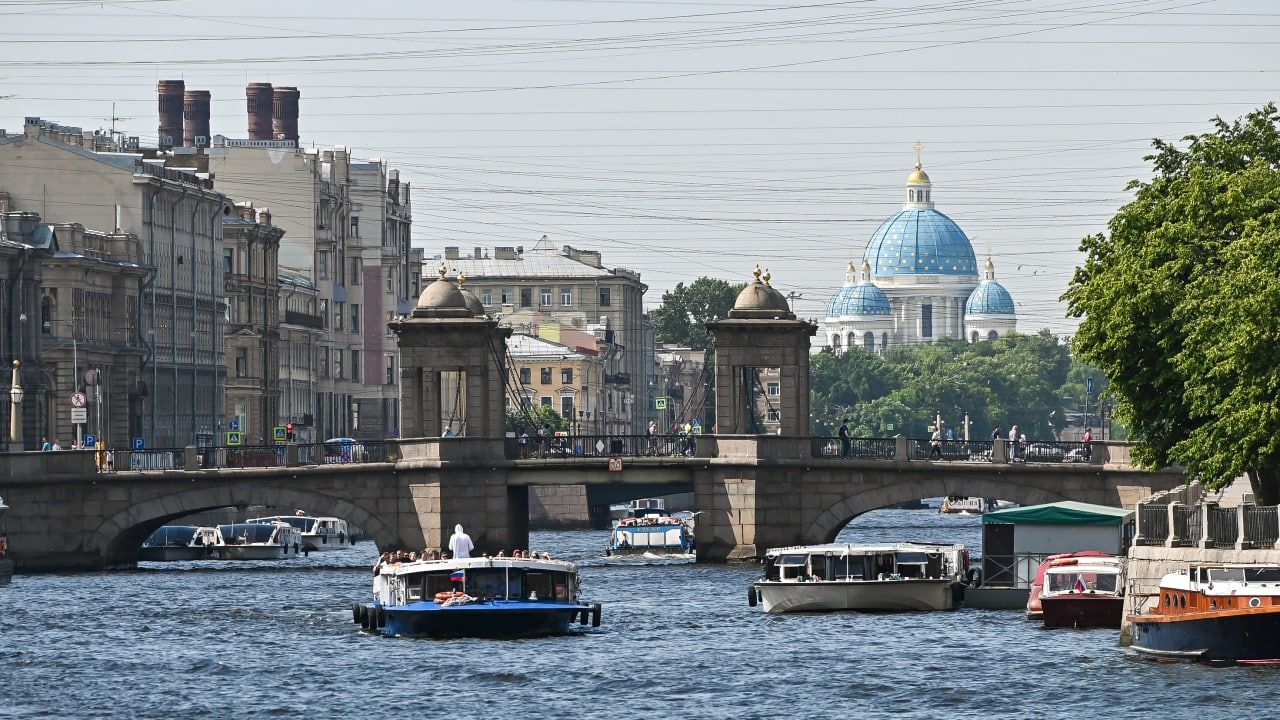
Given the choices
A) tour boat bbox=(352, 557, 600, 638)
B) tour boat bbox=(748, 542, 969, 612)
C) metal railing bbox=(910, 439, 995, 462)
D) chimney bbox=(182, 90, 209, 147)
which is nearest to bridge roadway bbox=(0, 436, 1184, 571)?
metal railing bbox=(910, 439, 995, 462)

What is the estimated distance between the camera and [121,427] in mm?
139000

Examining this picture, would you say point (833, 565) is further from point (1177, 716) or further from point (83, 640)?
point (1177, 716)

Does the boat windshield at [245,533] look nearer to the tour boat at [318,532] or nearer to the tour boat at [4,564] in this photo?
the tour boat at [318,532]

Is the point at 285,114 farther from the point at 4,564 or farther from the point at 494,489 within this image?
the point at 4,564

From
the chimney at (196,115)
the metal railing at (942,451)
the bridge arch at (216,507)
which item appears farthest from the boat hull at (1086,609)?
the chimney at (196,115)

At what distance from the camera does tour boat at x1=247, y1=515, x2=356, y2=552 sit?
458 ft

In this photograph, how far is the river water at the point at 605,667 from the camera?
6103 cm

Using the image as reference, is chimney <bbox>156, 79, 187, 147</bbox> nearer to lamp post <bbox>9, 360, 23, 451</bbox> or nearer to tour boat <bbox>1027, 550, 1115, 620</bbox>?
lamp post <bbox>9, 360, 23, 451</bbox>

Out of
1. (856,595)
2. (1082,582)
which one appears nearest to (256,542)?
(856,595)

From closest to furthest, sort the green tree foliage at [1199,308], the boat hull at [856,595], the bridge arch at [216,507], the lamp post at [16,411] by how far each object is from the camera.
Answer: the green tree foliage at [1199,308], the boat hull at [856,595], the bridge arch at [216,507], the lamp post at [16,411]

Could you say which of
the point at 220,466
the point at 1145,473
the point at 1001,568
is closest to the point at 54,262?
the point at 220,466

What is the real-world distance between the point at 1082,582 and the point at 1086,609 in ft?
3.08

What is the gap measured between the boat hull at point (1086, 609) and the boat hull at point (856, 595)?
7919 mm

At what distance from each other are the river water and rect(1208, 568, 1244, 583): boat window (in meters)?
1.70
